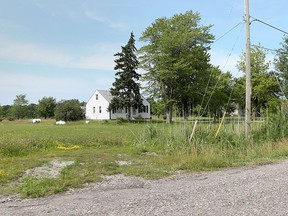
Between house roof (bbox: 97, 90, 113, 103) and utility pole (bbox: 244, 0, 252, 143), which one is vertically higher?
house roof (bbox: 97, 90, 113, 103)

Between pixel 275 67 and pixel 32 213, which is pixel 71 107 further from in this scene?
pixel 32 213

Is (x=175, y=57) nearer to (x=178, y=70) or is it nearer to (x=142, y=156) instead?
(x=178, y=70)

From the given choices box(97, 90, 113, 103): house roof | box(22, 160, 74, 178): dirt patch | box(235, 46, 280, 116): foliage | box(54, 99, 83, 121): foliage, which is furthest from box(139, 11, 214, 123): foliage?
box(22, 160, 74, 178): dirt patch

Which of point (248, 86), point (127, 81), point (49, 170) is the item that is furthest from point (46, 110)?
point (49, 170)

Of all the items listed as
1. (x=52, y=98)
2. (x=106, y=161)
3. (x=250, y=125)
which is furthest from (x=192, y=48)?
(x=52, y=98)

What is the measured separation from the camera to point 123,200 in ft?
18.9

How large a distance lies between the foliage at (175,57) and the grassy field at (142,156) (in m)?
33.9

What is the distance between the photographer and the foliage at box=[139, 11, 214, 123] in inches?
1966

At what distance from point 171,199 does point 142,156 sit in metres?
7.09

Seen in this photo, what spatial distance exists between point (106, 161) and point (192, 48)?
43883 mm

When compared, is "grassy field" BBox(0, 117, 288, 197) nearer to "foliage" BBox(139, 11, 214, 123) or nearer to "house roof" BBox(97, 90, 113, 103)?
"foliage" BBox(139, 11, 214, 123)

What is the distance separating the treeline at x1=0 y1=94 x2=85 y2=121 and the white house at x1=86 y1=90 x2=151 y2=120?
2.15 metres

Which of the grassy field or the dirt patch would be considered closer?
the grassy field

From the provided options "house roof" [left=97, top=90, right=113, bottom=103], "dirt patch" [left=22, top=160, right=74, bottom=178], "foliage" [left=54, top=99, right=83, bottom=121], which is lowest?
"dirt patch" [left=22, top=160, right=74, bottom=178]
